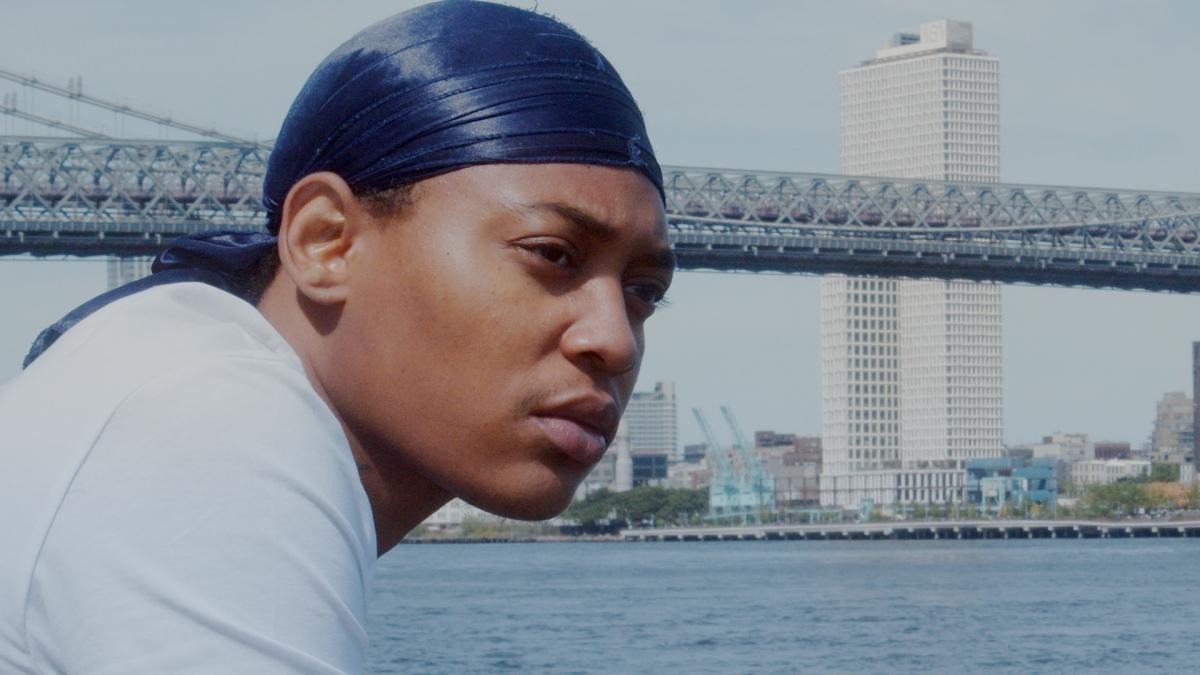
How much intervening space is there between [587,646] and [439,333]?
923 inches

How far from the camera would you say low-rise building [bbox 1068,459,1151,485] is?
100 m

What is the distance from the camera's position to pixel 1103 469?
10288 centimetres

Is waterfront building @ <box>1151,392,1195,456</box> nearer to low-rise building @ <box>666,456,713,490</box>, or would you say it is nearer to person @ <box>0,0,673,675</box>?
low-rise building @ <box>666,456,713,490</box>

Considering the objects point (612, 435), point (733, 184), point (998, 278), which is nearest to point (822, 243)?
point (998, 278)

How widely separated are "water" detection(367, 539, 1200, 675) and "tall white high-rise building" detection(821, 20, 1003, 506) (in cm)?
4275

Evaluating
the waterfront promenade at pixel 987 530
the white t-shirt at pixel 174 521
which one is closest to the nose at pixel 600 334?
the white t-shirt at pixel 174 521

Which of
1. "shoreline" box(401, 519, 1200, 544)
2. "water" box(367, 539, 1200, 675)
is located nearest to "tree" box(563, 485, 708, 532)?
"shoreline" box(401, 519, 1200, 544)

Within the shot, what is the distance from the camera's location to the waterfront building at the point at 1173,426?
4269 inches

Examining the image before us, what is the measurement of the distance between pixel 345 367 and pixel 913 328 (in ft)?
332

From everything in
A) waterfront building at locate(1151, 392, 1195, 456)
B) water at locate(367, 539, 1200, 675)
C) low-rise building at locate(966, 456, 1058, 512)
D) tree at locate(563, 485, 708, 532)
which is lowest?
water at locate(367, 539, 1200, 675)

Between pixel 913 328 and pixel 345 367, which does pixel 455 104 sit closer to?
pixel 345 367

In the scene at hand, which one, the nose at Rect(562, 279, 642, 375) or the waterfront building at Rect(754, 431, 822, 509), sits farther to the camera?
the waterfront building at Rect(754, 431, 822, 509)

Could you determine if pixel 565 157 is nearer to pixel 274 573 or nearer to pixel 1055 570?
pixel 274 573

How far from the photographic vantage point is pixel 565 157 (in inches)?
26.1
